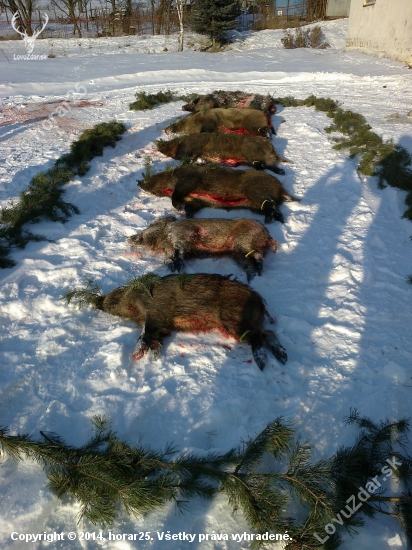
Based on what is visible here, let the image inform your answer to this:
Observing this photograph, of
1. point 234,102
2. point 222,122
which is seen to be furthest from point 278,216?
point 234,102

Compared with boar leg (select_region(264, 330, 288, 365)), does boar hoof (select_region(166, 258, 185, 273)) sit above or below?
above

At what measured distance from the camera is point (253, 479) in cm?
247

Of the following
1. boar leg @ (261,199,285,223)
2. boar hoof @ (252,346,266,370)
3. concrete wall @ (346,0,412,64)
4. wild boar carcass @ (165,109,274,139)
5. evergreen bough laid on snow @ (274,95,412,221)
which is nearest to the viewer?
boar hoof @ (252,346,266,370)

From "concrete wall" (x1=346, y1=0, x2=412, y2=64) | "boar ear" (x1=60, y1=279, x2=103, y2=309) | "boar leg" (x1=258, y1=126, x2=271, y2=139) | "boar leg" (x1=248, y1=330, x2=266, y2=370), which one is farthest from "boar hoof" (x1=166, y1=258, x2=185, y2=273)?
"concrete wall" (x1=346, y1=0, x2=412, y2=64)

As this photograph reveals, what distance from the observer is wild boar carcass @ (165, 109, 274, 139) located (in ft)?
29.1

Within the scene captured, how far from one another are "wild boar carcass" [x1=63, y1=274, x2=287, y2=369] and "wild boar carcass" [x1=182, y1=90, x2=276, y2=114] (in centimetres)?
753

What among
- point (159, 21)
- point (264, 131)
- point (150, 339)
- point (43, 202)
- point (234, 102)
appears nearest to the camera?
point (150, 339)

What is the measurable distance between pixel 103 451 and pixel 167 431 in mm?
549

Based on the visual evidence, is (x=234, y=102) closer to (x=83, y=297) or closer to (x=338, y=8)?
(x=83, y=297)

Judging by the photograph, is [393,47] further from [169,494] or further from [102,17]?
[102,17]

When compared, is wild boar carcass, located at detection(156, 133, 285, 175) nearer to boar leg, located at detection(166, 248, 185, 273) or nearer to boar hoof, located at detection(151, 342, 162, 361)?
boar leg, located at detection(166, 248, 185, 273)

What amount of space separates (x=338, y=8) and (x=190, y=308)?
29985mm

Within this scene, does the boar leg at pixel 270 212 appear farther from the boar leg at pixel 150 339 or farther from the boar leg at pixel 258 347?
the boar leg at pixel 150 339

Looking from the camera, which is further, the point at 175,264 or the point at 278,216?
the point at 278,216
